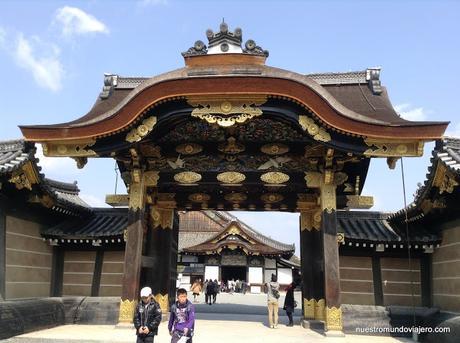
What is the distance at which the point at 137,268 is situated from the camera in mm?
10016

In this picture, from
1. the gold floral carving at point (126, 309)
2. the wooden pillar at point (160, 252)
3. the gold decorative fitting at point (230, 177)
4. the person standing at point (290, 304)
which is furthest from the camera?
the person standing at point (290, 304)

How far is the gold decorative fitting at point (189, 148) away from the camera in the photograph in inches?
426

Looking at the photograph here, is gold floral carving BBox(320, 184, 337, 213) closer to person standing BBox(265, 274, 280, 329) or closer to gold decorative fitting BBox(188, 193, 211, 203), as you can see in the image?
person standing BBox(265, 274, 280, 329)

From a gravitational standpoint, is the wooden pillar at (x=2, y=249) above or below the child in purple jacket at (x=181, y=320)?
above

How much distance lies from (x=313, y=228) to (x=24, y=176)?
331 inches

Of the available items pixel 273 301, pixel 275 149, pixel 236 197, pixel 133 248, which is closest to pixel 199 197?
pixel 236 197

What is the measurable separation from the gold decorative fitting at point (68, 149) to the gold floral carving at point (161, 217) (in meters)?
3.21

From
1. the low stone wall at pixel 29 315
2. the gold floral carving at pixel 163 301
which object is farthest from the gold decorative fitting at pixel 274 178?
the low stone wall at pixel 29 315

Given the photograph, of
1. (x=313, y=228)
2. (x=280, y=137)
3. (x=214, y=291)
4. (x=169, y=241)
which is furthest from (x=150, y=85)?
(x=214, y=291)

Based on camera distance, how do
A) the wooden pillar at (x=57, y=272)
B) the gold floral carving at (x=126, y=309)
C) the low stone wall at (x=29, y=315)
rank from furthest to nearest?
1. the wooden pillar at (x=57, y=272)
2. the gold floral carving at (x=126, y=309)
3. the low stone wall at (x=29, y=315)

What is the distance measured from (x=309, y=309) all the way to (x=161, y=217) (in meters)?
5.35

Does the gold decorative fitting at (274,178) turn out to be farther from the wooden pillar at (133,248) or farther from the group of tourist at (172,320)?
the group of tourist at (172,320)

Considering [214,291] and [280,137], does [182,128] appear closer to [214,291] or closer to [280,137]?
[280,137]

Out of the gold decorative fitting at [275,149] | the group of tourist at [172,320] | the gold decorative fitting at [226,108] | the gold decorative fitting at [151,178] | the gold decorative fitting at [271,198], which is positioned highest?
the gold decorative fitting at [226,108]
